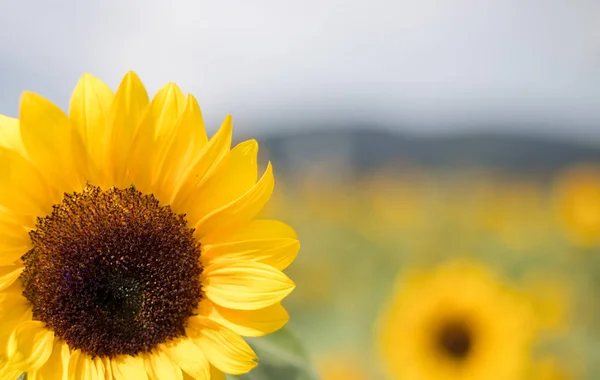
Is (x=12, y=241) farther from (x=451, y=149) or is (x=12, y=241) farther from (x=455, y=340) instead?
(x=451, y=149)

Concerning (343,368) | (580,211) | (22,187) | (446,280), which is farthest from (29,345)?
(580,211)

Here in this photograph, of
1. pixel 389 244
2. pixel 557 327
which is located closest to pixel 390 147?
pixel 389 244

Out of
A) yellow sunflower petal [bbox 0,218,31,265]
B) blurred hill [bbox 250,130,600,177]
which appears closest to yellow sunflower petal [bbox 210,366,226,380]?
yellow sunflower petal [bbox 0,218,31,265]

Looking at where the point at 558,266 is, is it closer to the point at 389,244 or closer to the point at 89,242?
the point at 389,244

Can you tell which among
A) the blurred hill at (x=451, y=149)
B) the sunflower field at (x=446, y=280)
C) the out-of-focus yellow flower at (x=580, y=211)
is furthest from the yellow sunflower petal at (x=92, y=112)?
the blurred hill at (x=451, y=149)

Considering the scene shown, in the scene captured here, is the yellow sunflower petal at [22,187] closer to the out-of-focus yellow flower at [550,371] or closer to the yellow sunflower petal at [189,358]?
the yellow sunflower petal at [189,358]
